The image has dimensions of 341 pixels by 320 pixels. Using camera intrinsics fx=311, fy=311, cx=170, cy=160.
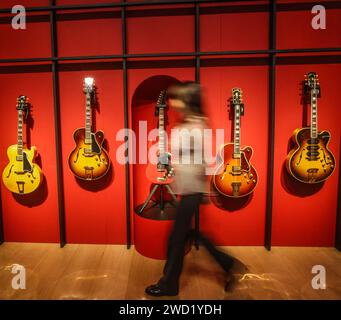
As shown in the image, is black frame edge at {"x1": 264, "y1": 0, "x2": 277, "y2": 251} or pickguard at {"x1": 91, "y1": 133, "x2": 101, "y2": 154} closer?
black frame edge at {"x1": 264, "y1": 0, "x2": 277, "y2": 251}

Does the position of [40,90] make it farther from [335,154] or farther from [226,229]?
[335,154]

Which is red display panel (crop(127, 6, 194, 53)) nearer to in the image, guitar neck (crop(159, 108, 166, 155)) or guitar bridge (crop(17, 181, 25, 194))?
guitar neck (crop(159, 108, 166, 155))

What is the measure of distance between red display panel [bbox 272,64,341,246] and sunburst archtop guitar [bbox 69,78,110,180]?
1958 millimetres

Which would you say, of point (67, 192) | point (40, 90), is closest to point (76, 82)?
point (40, 90)

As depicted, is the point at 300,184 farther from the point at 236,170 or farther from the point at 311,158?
the point at 236,170

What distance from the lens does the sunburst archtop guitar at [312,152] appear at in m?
3.23

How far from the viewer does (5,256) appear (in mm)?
3402

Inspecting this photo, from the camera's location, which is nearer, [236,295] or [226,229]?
[236,295]

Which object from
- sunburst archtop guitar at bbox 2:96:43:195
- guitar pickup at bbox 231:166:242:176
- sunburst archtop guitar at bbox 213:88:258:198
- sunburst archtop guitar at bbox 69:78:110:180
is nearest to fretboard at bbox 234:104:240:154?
sunburst archtop guitar at bbox 213:88:258:198

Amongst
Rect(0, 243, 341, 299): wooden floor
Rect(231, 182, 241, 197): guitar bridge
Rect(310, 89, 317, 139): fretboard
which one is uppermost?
Rect(310, 89, 317, 139): fretboard

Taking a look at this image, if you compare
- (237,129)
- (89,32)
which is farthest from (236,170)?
(89,32)

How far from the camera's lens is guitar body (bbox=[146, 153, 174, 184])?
11.3 feet

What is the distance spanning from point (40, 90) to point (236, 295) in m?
2.96
